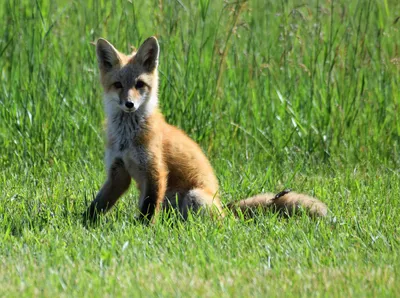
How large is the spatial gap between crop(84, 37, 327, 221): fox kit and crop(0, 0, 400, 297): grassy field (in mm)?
217

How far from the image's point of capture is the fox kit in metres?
6.09

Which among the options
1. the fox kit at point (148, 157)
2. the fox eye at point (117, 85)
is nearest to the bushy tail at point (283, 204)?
the fox kit at point (148, 157)

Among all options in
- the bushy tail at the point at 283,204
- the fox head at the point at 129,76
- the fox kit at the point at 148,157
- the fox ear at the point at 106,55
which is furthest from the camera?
the fox ear at the point at 106,55

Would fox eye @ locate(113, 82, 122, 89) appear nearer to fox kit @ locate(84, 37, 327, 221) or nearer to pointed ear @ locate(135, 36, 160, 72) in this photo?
fox kit @ locate(84, 37, 327, 221)

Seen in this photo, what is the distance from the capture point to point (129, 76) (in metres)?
6.44

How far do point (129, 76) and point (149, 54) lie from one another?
1.01 feet

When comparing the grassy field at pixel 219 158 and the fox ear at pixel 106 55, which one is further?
the fox ear at pixel 106 55

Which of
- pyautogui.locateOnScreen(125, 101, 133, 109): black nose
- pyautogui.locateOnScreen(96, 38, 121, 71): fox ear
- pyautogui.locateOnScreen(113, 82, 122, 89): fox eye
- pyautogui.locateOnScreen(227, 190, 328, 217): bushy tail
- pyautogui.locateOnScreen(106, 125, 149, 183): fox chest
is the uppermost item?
pyautogui.locateOnScreen(96, 38, 121, 71): fox ear

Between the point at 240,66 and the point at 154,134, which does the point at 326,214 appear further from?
the point at 240,66

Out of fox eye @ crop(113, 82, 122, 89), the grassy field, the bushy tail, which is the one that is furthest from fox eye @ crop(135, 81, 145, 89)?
the bushy tail

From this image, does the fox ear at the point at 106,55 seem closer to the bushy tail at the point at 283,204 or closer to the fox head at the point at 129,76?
the fox head at the point at 129,76

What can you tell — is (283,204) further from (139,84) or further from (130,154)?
(139,84)

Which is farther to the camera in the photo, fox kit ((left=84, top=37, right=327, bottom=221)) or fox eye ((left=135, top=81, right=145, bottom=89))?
fox eye ((left=135, top=81, right=145, bottom=89))

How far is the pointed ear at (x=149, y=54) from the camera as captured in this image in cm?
655
